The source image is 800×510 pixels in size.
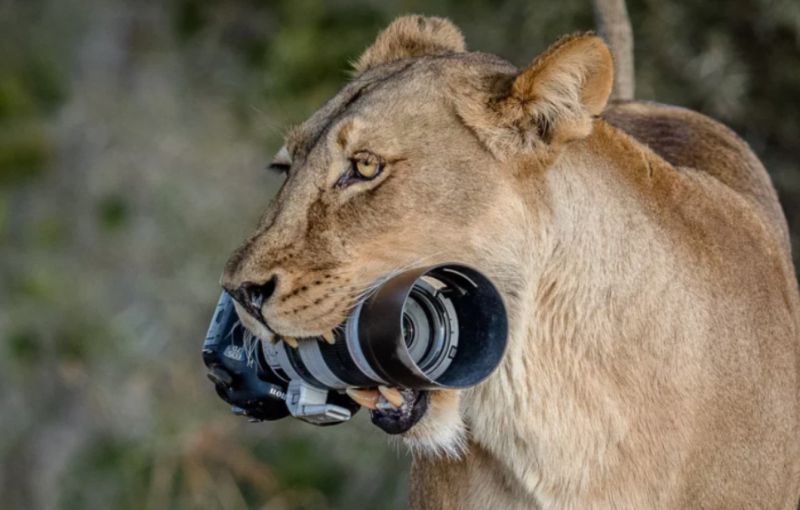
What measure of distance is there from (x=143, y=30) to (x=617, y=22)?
9.61 m

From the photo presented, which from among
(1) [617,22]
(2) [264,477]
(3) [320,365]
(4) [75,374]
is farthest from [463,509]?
(2) [264,477]

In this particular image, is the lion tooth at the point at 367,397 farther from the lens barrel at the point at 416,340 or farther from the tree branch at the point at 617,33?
the tree branch at the point at 617,33

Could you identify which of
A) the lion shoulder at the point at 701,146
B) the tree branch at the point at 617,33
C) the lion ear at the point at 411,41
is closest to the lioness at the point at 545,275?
the lion ear at the point at 411,41

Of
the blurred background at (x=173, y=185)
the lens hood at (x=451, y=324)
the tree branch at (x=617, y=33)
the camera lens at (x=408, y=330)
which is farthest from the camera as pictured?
the blurred background at (x=173, y=185)

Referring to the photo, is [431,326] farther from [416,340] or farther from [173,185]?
[173,185]

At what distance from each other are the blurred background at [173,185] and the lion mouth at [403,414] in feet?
12.7

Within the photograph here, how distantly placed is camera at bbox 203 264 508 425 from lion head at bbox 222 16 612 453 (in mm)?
68

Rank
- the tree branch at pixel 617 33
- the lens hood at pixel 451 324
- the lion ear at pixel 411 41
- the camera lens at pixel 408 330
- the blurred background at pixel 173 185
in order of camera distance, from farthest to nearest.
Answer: the blurred background at pixel 173 185, the tree branch at pixel 617 33, the lion ear at pixel 411 41, the camera lens at pixel 408 330, the lens hood at pixel 451 324

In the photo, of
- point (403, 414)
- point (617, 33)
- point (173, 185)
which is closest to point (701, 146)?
point (617, 33)

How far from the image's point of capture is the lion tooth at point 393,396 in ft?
12.7

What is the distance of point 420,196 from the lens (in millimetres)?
3869

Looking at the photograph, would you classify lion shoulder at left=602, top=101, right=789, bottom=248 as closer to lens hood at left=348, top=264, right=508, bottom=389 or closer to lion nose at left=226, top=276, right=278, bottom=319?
lens hood at left=348, top=264, right=508, bottom=389

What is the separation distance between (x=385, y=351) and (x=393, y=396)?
0.25 metres

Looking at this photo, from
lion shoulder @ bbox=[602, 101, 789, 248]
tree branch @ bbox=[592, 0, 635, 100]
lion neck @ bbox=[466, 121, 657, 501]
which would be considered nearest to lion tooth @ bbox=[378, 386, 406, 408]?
lion neck @ bbox=[466, 121, 657, 501]
